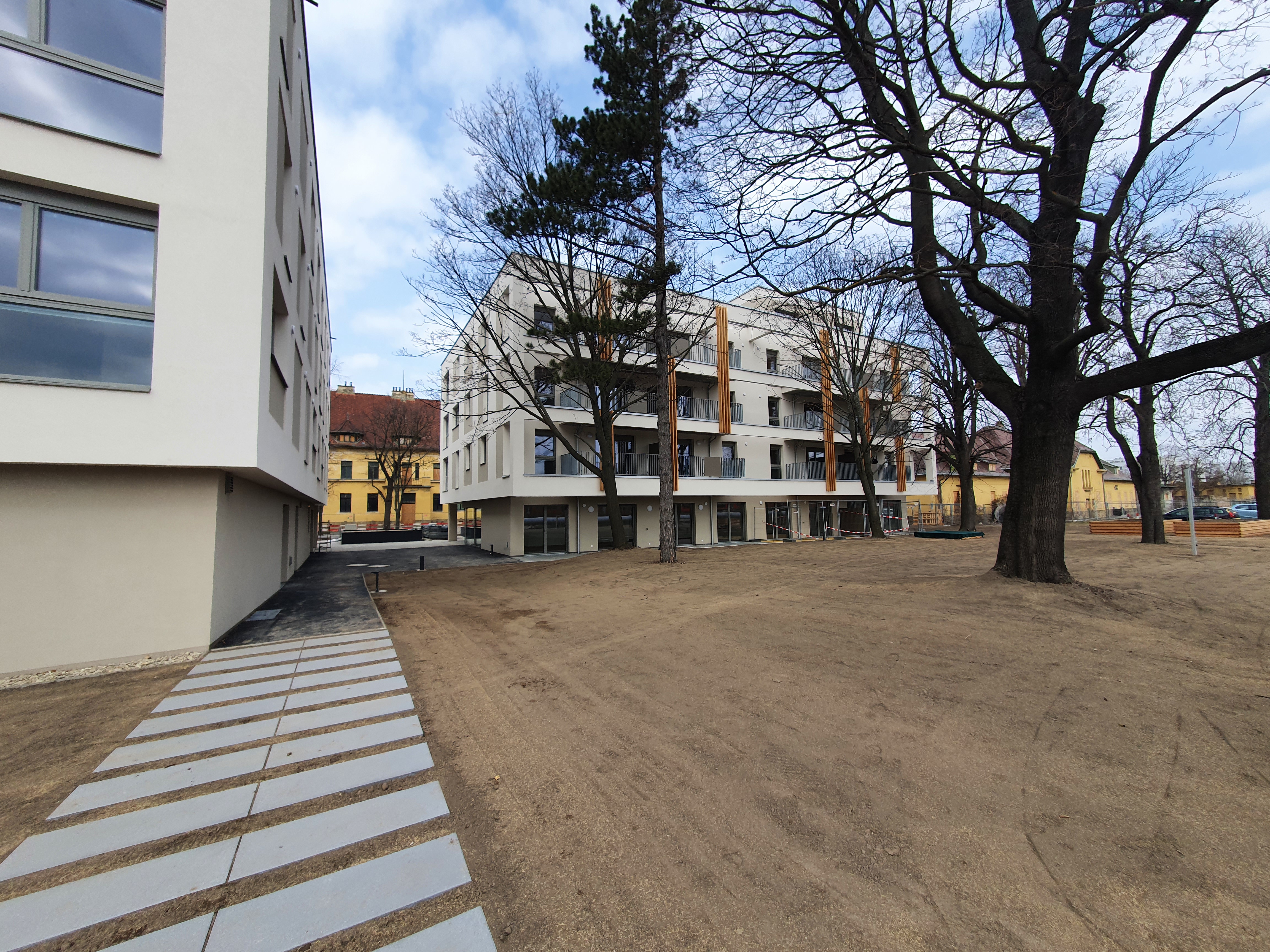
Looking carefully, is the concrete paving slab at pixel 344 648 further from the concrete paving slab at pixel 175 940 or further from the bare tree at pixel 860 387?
the bare tree at pixel 860 387

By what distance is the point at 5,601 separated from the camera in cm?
579

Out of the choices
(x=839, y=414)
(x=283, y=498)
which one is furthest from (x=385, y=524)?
(x=839, y=414)

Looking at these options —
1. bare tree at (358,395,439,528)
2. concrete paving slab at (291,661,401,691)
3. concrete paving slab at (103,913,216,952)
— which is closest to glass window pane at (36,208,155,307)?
concrete paving slab at (291,661,401,691)

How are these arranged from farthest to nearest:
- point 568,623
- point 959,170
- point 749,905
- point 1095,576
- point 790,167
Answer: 1. point 1095,576
2. point 568,623
3. point 790,167
4. point 959,170
5. point 749,905

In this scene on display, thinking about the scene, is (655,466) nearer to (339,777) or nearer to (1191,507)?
(1191,507)

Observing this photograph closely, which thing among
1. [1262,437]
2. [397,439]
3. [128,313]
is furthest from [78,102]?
[1262,437]

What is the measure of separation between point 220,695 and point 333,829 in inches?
134

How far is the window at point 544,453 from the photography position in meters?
20.7

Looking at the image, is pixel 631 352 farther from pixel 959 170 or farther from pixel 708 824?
pixel 708 824

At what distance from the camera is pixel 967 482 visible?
25.1 m

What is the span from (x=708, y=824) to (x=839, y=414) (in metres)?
28.2

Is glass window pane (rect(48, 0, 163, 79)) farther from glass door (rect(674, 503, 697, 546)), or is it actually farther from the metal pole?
glass door (rect(674, 503, 697, 546))

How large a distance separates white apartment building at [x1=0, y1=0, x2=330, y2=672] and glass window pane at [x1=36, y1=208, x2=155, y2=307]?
0.02m

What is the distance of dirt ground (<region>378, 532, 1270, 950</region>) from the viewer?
2.25 metres
